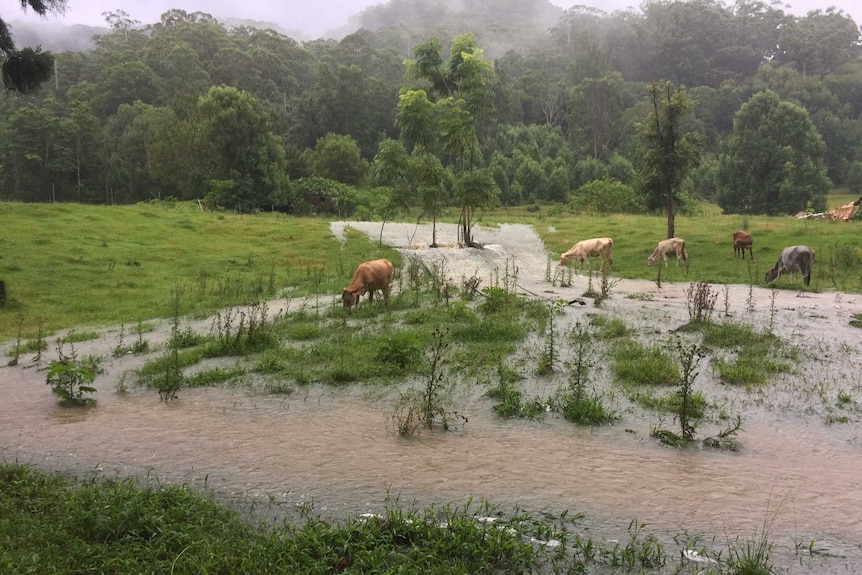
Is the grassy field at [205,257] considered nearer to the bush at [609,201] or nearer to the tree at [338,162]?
the bush at [609,201]

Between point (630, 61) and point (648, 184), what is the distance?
12315 centimetres

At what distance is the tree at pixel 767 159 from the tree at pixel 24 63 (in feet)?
203

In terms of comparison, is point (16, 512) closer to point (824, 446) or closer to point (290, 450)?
point (290, 450)

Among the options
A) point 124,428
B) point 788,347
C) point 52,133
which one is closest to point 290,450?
point 124,428

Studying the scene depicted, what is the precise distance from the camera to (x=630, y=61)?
136875mm

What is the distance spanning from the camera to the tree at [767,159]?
58.9 m

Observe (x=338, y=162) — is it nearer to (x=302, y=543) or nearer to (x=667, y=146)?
(x=667, y=146)

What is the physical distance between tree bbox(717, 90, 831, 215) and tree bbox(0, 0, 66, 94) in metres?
61.7

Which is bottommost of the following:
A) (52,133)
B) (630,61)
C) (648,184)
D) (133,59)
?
(648,184)

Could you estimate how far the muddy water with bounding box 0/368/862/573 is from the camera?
18.5 ft

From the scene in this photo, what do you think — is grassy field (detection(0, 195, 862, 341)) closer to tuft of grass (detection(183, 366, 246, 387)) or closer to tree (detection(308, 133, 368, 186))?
tuft of grass (detection(183, 366, 246, 387))

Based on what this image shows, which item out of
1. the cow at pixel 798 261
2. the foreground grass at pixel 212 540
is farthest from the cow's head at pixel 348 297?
the cow at pixel 798 261

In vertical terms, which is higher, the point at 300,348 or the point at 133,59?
the point at 133,59

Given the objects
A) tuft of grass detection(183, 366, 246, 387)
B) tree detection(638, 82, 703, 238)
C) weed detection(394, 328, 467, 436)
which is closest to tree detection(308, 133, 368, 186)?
tree detection(638, 82, 703, 238)
